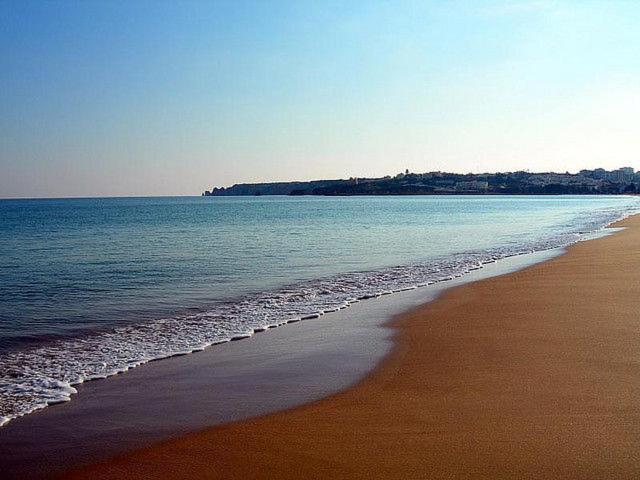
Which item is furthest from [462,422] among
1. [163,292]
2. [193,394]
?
[163,292]

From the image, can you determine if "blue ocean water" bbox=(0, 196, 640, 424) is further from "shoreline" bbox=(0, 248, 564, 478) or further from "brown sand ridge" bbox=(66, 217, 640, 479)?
"brown sand ridge" bbox=(66, 217, 640, 479)

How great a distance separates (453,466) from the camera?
15.6 ft

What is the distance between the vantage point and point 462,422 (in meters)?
5.68

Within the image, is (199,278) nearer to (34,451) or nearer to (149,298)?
(149,298)

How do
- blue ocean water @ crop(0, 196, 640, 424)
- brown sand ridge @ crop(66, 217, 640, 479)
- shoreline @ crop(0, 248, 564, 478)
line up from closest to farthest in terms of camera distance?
brown sand ridge @ crop(66, 217, 640, 479) < shoreline @ crop(0, 248, 564, 478) < blue ocean water @ crop(0, 196, 640, 424)

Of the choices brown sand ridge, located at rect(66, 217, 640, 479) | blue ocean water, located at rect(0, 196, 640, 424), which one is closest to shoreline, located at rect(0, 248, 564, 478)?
brown sand ridge, located at rect(66, 217, 640, 479)

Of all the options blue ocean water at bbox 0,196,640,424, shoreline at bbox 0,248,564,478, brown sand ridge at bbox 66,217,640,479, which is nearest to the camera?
brown sand ridge at bbox 66,217,640,479

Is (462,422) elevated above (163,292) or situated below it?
above

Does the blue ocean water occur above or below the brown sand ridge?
below

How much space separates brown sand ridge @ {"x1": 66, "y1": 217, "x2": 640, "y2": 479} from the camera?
4.80 m

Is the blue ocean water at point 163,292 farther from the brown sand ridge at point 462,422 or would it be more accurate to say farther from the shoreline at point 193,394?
the brown sand ridge at point 462,422

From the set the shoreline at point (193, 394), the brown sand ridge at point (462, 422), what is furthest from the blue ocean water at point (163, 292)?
the brown sand ridge at point (462, 422)

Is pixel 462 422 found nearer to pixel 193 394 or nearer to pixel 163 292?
pixel 193 394

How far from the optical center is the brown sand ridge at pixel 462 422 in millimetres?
4805
